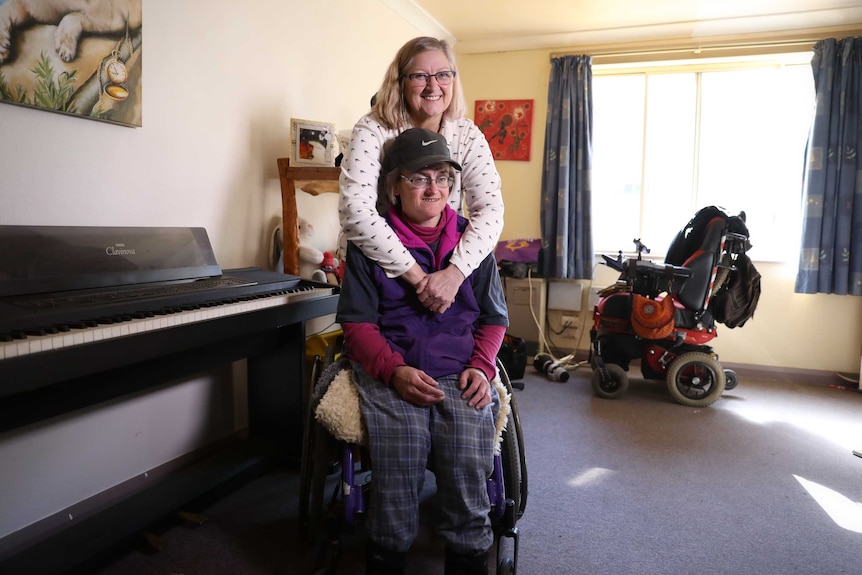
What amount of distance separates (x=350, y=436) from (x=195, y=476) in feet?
2.82

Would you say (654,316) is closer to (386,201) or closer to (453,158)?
(453,158)

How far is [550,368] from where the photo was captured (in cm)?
364

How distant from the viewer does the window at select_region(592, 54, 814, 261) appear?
12.3ft

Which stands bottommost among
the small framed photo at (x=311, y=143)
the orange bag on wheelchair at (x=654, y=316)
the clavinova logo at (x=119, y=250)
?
the orange bag on wheelchair at (x=654, y=316)

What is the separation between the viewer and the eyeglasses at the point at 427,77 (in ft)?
5.04

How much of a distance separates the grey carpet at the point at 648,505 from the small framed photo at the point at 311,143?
4.10 feet

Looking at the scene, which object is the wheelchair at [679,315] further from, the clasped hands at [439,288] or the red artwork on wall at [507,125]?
the clasped hands at [439,288]

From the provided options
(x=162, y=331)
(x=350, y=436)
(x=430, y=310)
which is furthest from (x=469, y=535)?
(x=162, y=331)

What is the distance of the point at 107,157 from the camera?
68.0 inches

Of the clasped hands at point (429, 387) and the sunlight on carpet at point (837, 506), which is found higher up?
the clasped hands at point (429, 387)

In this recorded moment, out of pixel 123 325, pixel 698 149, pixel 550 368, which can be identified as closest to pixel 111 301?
pixel 123 325

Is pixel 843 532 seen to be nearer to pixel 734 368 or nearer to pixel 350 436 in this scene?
pixel 350 436

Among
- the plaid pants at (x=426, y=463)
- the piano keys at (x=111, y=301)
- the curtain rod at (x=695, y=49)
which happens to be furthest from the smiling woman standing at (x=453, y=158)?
the curtain rod at (x=695, y=49)

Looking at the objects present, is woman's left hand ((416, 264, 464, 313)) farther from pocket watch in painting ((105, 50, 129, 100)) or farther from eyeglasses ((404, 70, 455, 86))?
pocket watch in painting ((105, 50, 129, 100))
